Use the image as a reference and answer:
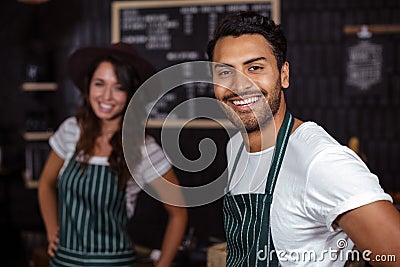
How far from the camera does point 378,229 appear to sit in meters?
0.95

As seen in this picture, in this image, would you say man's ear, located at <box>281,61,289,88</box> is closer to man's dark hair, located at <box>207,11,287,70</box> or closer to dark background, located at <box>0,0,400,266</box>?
man's dark hair, located at <box>207,11,287,70</box>

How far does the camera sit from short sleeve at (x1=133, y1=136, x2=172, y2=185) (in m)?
2.01

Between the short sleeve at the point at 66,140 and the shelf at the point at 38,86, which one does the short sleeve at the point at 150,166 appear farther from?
the shelf at the point at 38,86

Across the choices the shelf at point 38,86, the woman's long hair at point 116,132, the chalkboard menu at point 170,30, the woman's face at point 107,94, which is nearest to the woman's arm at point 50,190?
the woman's long hair at point 116,132

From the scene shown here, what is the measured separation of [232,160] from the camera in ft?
4.99

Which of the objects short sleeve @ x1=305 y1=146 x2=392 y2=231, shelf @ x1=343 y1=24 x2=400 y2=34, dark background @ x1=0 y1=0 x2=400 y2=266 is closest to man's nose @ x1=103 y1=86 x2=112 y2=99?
short sleeve @ x1=305 y1=146 x2=392 y2=231

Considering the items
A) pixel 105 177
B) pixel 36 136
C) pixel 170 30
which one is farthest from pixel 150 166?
pixel 36 136

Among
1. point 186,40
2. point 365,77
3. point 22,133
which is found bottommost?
point 22,133

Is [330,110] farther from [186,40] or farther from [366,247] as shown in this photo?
[366,247]

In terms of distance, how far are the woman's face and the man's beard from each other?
2.80 feet

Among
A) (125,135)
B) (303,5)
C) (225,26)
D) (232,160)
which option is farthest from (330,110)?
(225,26)

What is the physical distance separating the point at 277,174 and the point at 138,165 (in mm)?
923

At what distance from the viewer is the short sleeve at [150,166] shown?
2.01m

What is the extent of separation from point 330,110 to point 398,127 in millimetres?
484
